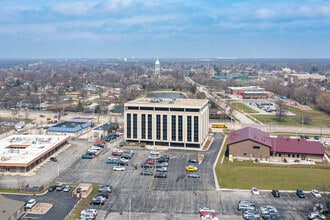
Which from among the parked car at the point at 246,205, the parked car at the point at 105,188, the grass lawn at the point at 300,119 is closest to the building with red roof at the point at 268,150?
the parked car at the point at 246,205

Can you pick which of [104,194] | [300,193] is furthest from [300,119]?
[104,194]

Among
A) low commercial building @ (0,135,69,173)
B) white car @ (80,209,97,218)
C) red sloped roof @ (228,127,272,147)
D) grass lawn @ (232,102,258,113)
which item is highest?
red sloped roof @ (228,127,272,147)

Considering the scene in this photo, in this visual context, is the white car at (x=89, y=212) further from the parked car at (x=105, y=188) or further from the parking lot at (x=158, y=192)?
the parked car at (x=105, y=188)

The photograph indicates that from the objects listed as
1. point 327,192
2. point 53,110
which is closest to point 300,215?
point 327,192

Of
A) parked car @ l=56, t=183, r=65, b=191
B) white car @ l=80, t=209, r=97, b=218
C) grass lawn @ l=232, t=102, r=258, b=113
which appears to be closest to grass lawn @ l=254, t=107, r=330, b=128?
grass lawn @ l=232, t=102, r=258, b=113

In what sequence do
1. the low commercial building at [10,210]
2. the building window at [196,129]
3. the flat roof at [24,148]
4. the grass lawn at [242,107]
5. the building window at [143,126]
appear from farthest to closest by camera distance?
the grass lawn at [242,107]
the building window at [143,126]
the building window at [196,129]
the flat roof at [24,148]
the low commercial building at [10,210]

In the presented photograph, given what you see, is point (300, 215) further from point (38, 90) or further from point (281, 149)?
point (38, 90)

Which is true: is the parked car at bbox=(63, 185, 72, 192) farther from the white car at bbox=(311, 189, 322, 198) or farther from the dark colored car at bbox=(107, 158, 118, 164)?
the white car at bbox=(311, 189, 322, 198)
